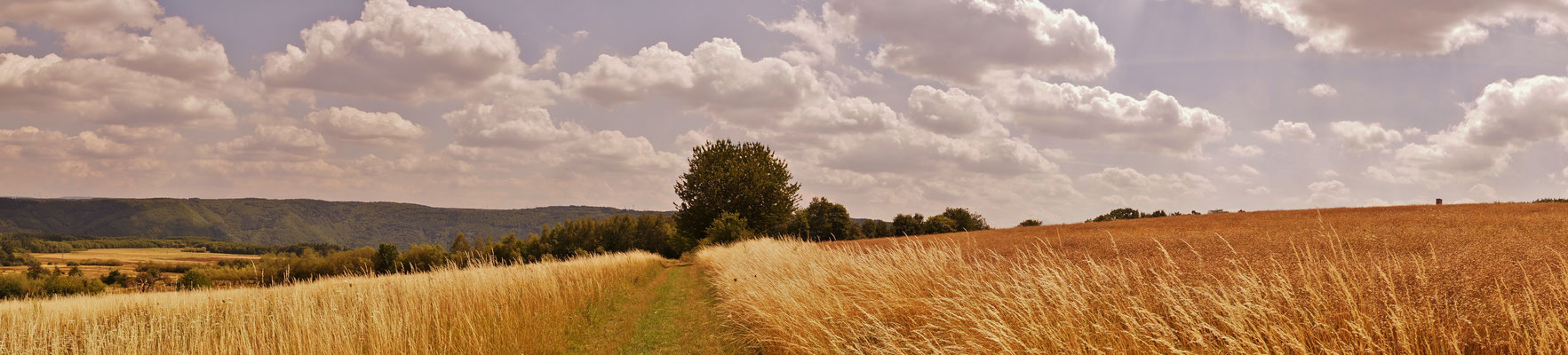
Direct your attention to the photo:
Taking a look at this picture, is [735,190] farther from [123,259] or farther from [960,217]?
[123,259]

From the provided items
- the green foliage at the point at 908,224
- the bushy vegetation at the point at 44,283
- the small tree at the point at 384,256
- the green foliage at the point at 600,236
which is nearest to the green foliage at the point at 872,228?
the green foliage at the point at 908,224

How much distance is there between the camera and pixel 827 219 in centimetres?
7625

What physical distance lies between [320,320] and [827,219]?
2694 inches

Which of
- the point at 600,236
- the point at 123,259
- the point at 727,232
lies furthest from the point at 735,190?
the point at 123,259

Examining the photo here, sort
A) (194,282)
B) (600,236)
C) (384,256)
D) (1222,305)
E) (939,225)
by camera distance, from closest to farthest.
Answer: (1222,305)
(194,282)
(939,225)
(384,256)
(600,236)

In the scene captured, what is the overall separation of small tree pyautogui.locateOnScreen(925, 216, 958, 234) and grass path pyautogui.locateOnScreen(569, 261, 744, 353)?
47426 mm

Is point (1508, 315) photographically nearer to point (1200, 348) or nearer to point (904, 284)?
point (1200, 348)

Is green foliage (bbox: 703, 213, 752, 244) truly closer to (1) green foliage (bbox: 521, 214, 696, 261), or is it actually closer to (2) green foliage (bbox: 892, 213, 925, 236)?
(2) green foliage (bbox: 892, 213, 925, 236)

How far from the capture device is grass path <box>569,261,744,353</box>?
10594 mm

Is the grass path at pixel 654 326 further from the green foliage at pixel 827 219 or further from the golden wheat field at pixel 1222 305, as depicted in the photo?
the green foliage at pixel 827 219

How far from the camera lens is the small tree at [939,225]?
210 ft

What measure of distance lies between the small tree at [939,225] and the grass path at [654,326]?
156 ft

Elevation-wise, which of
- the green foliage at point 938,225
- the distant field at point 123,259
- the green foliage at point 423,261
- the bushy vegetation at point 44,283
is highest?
the green foliage at point 938,225

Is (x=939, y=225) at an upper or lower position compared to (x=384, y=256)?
upper
